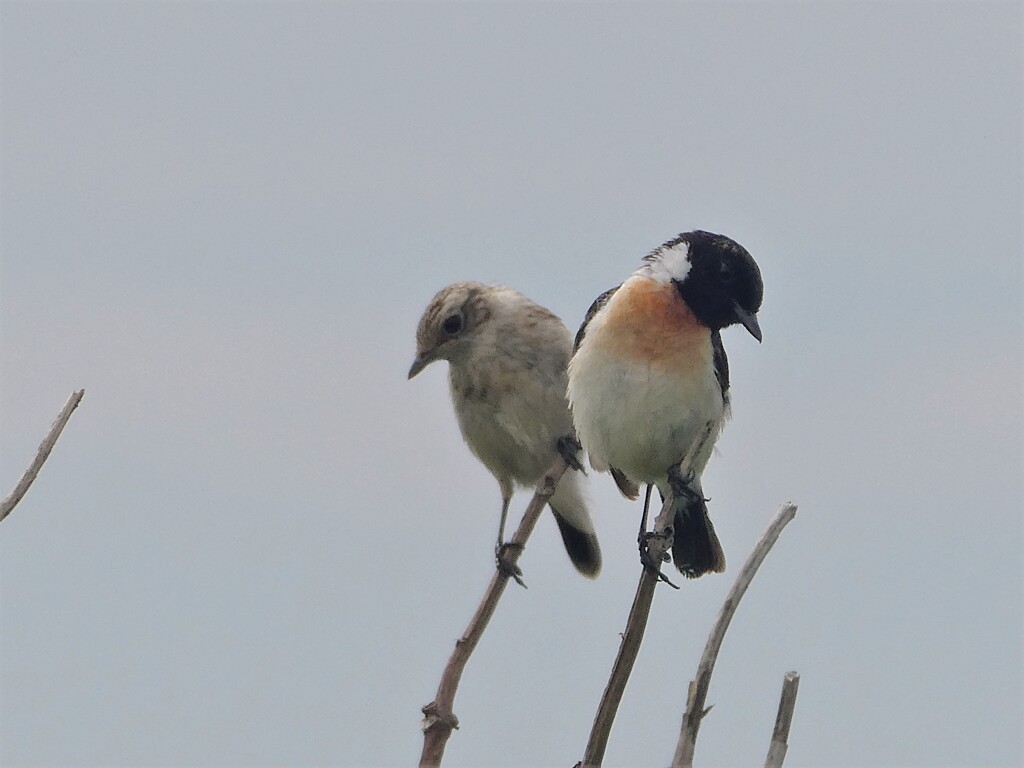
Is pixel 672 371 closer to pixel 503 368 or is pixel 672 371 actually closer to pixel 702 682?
pixel 503 368

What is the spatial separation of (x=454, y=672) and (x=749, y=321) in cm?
284

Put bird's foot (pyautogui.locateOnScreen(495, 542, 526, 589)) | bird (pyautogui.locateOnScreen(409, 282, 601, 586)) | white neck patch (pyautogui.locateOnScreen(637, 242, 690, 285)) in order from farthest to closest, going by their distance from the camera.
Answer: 1. bird (pyautogui.locateOnScreen(409, 282, 601, 586))
2. white neck patch (pyautogui.locateOnScreen(637, 242, 690, 285))
3. bird's foot (pyautogui.locateOnScreen(495, 542, 526, 589))

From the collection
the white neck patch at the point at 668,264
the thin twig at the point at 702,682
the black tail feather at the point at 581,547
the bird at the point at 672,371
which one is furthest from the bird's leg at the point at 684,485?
the thin twig at the point at 702,682

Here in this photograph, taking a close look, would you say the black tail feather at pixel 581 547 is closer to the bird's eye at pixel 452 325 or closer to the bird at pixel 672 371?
the bird's eye at pixel 452 325

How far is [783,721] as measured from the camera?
11.5ft

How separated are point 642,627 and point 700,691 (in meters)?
0.63

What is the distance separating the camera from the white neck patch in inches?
Result: 283

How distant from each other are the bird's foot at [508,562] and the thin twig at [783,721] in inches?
69.1

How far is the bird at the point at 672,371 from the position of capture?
22.6 ft

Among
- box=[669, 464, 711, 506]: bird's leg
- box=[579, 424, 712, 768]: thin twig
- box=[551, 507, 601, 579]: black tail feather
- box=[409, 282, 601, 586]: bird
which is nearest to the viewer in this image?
box=[579, 424, 712, 768]: thin twig

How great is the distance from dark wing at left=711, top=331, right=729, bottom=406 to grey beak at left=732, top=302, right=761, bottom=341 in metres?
0.19

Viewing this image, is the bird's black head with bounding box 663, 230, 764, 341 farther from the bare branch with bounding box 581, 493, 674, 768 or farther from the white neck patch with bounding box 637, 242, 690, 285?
the bare branch with bounding box 581, 493, 674, 768

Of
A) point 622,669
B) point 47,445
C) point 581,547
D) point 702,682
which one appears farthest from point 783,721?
point 581,547

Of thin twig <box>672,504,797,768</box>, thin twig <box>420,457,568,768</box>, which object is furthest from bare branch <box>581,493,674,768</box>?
thin twig <box>420,457,568,768</box>
